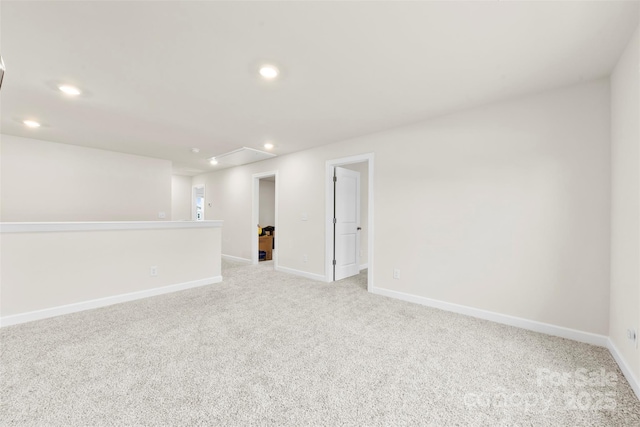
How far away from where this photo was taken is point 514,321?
101 inches

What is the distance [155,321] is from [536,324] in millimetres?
3826

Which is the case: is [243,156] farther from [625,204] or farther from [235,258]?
[625,204]

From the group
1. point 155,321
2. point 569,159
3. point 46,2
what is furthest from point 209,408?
point 569,159

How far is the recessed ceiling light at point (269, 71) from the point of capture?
206 centimetres

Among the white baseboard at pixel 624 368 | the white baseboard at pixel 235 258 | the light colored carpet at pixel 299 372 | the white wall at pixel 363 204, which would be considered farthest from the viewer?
the white baseboard at pixel 235 258

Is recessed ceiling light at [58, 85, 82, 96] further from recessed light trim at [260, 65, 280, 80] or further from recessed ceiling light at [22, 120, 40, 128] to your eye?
recessed light trim at [260, 65, 280, 80]

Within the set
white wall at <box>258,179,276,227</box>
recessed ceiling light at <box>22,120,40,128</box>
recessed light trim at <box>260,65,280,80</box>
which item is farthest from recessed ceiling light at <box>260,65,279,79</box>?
white wall at <box>258,179,276,227</box>

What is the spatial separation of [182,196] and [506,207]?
26.7 ft

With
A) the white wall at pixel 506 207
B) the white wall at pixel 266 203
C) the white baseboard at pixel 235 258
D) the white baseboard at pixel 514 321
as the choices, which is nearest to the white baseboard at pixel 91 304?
the white baseboard at pixel 235 258

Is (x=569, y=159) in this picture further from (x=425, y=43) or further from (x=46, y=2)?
(x=46, y=2)

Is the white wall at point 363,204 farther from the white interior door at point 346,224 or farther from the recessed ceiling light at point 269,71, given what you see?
the recessed ceiling light at point 269,71

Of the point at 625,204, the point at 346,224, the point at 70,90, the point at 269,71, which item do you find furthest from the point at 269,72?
the point at 346,224

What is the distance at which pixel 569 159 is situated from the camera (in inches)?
91.0

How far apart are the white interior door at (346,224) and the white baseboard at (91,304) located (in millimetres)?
2235
